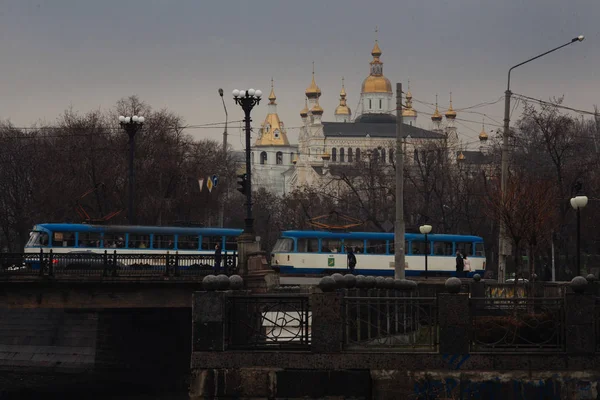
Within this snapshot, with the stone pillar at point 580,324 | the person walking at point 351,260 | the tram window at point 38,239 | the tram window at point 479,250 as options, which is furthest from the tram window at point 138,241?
the stone pillar at point 580,324

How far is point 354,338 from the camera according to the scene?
17.5 meters

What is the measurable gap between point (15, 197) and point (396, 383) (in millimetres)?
62173

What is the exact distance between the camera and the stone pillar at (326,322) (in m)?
15.8

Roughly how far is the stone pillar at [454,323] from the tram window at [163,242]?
3928 cm

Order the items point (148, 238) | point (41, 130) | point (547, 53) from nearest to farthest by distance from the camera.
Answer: point (547, 53), point (148, 238), point (41, 130)

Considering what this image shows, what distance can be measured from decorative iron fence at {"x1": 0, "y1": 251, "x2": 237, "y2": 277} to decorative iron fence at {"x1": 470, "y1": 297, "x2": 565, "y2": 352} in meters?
24.7

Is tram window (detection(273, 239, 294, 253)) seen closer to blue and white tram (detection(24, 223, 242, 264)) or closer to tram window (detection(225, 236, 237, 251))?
tram window (detection(225, 236, 237, 251))

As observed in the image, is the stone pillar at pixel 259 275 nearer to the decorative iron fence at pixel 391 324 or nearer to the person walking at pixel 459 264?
the person walking at pixel 459 264

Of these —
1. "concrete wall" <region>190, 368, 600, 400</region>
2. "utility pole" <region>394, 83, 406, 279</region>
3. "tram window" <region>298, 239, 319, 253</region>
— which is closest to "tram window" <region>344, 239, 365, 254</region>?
"tram window" <region>298, 239, 319, 253</region>

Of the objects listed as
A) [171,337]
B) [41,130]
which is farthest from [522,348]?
[41,130]

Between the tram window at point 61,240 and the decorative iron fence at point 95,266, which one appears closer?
the decorative iron fence at point 95,266

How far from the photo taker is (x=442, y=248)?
196 feet

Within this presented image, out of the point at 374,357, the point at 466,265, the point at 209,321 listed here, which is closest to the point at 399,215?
the point at 374,357

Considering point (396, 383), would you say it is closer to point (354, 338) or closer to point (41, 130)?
point (354, 338)
